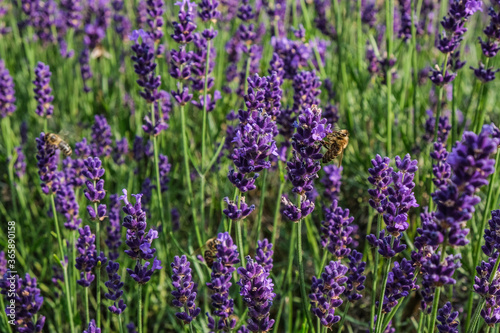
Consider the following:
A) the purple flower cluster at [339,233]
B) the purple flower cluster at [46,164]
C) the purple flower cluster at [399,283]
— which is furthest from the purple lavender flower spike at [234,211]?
the purple flower cluster at [46,164]

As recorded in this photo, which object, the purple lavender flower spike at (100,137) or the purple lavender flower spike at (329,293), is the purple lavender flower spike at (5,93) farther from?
the purple lavender flower spike at (329,293)

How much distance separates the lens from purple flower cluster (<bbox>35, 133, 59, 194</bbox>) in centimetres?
222

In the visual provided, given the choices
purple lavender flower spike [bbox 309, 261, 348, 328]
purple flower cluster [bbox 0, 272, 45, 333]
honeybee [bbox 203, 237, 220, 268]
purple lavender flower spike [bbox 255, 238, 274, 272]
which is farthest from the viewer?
honeybee [bbox 203, 237, 220, 268]

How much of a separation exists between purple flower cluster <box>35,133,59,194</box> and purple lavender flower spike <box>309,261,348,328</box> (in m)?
1.32

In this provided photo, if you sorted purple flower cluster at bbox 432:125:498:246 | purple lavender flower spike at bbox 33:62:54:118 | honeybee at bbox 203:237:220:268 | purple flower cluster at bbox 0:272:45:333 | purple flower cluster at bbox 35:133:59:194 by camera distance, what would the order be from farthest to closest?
1. purple lavender flower spike at bbox 33:62:54:118
2. purple flower cluster at bbox 35:133:59:194
3. honeybee at bbox 203:237:220:268
4. purple flower cluster at bbox 0:272:45:333
5. purple flower cluster at bbox 432:125:498:246

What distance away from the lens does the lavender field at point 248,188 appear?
1626mm

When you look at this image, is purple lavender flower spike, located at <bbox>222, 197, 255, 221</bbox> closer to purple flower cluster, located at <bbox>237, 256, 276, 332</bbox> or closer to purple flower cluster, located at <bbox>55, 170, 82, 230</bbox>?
purple flower cluster, located at <bbox>237, 256, 276, 332</bbox>

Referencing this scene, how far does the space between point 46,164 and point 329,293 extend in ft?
4.56

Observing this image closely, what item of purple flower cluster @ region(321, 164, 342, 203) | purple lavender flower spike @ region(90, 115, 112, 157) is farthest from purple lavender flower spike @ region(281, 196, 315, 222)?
purple lavender flower spike @ region(90, 115, 112, 157)

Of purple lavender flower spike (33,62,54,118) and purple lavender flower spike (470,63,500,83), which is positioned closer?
A: purple lavender flower spike (470,63,500,83)

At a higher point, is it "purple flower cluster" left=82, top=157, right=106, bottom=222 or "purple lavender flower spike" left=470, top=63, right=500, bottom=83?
"purple lavender flower spike" left=470, top=63, right=500, bottom=83

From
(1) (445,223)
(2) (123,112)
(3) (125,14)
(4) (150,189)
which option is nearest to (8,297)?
(4) (150,189)

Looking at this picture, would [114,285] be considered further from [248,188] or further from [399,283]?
[399,283]

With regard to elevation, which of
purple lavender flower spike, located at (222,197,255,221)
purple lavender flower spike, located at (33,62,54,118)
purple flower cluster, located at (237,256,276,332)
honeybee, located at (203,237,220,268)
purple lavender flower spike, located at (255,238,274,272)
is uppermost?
purple lavender flower spike, located at (33,62,54,118)
